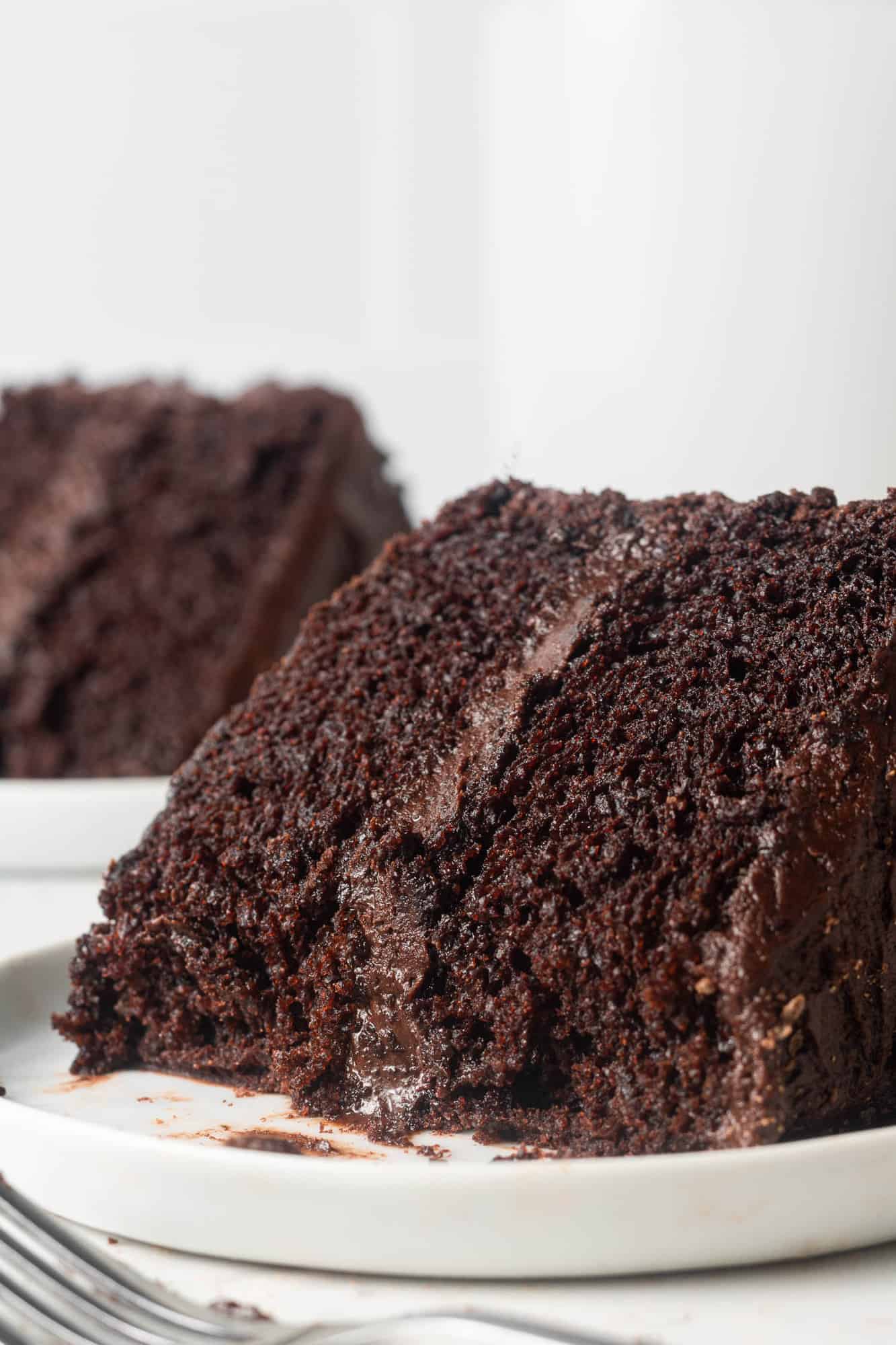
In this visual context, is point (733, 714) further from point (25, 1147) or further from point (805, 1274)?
point (25, 1147)

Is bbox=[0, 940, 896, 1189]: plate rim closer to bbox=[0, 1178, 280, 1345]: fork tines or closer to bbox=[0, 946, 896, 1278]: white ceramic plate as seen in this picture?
bbox=[0, 946, 896, 1278]: white ceramic plate

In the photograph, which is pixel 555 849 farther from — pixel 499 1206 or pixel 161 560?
pixel 161 560

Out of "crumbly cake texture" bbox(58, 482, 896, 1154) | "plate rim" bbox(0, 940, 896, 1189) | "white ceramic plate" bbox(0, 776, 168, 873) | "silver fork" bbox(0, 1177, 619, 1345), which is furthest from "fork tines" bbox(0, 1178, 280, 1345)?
"white ceramic plate" bbox(0, 776, 168, 873)

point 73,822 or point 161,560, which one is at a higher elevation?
point 161,560

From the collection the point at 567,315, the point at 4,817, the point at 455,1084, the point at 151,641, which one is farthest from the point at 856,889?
the point at 151,641

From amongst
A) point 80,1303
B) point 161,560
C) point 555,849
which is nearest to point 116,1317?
point 80,1303

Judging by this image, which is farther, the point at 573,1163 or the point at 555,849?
the point at 555,849

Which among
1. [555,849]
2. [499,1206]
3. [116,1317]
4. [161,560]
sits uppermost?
[161,560]
